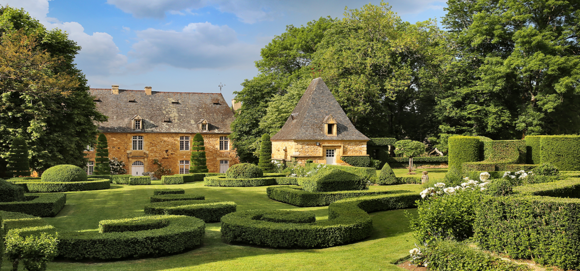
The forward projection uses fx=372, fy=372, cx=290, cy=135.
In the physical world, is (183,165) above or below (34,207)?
above

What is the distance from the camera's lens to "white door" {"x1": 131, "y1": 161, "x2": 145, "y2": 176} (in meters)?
41.3

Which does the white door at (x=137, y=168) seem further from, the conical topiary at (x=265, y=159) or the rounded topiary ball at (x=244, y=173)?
the rounded topiary ball at (x=244, y=173)

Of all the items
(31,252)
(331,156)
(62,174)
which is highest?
(331,156)

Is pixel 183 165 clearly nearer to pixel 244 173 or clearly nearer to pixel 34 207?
pixel 244 173

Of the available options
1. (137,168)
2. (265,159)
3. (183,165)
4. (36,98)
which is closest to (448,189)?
(265,159)

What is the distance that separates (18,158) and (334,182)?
2014 centimetres

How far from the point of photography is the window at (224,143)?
146 ft

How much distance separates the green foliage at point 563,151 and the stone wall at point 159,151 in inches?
1222

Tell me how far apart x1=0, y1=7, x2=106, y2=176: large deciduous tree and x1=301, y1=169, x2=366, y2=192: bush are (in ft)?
60.5

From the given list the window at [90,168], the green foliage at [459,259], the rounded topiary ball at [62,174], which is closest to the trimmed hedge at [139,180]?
the rounded topiary ball at [62,174]

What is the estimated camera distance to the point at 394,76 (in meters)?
36.9

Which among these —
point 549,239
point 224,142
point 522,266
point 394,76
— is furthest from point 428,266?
point 224,142

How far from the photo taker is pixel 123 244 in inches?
299

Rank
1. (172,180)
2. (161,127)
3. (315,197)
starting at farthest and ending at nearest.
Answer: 1. (161,127)
2. (172,180)
3. (315,197)
